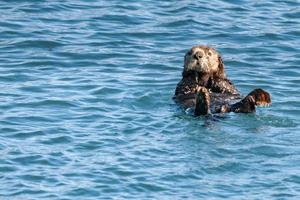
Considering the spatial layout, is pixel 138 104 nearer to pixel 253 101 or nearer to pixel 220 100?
pixel 220 100

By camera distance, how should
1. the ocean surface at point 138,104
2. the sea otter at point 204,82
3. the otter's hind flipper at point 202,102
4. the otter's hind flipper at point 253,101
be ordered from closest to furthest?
the ocean surface at point 138,104
the otter's hind flipper at point 202,102
the otter's hind flipper at point 253,101
the sea otter at point 204,82

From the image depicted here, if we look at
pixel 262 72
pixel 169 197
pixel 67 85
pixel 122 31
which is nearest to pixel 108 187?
pixel 169 197

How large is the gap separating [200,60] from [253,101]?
5.29 feet

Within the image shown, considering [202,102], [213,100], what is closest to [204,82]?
[213,100]

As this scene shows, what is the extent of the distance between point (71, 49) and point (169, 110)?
374 cm

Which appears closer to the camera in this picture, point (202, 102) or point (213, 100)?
point (202, 102)

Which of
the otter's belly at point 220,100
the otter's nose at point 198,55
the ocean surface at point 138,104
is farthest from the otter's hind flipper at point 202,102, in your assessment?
the otter's nose at point 198,55

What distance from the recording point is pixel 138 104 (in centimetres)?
1235

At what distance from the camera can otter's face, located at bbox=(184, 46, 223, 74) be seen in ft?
41.2

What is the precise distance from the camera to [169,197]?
9.03 m

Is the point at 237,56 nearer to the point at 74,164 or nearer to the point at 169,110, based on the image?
the point at 169,110

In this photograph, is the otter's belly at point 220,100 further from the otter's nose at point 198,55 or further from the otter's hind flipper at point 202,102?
the otter's nose at point 198,55

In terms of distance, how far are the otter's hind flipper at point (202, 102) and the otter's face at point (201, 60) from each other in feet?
4.55

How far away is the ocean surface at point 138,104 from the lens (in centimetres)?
943
